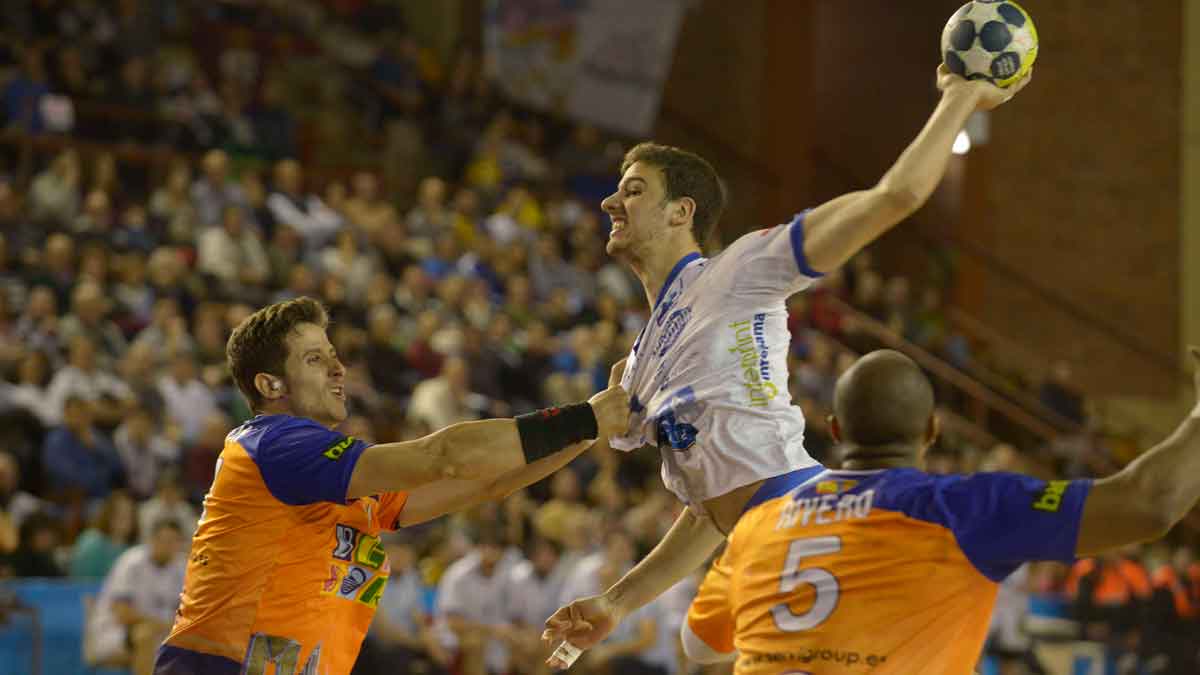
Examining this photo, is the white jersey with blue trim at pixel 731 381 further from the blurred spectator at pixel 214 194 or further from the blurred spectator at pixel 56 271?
the blurred spectator at pixel 214 194

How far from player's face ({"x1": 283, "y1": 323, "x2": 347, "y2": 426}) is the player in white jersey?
3.07 feet

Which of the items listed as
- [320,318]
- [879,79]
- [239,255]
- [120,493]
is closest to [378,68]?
[239,255]

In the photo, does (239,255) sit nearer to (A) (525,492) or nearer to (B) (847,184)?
(A) (525,492)

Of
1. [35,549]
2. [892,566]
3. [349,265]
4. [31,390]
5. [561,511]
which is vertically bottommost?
[561,511]

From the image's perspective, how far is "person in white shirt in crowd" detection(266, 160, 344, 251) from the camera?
1466 centimetres

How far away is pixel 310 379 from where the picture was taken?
16.0 ft

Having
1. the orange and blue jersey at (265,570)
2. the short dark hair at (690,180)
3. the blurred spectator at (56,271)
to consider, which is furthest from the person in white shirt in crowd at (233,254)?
the short dark hair at (690,180)

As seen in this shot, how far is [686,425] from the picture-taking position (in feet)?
14.3

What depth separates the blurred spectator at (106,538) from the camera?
1045 cm

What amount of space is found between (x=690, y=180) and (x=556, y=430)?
898 mm

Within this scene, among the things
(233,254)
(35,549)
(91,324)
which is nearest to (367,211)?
(233,254)

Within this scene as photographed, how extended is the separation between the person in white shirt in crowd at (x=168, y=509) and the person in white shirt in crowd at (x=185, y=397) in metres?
0.90

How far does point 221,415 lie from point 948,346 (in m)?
10.2

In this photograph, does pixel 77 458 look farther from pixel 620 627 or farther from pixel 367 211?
pixel 367 211
